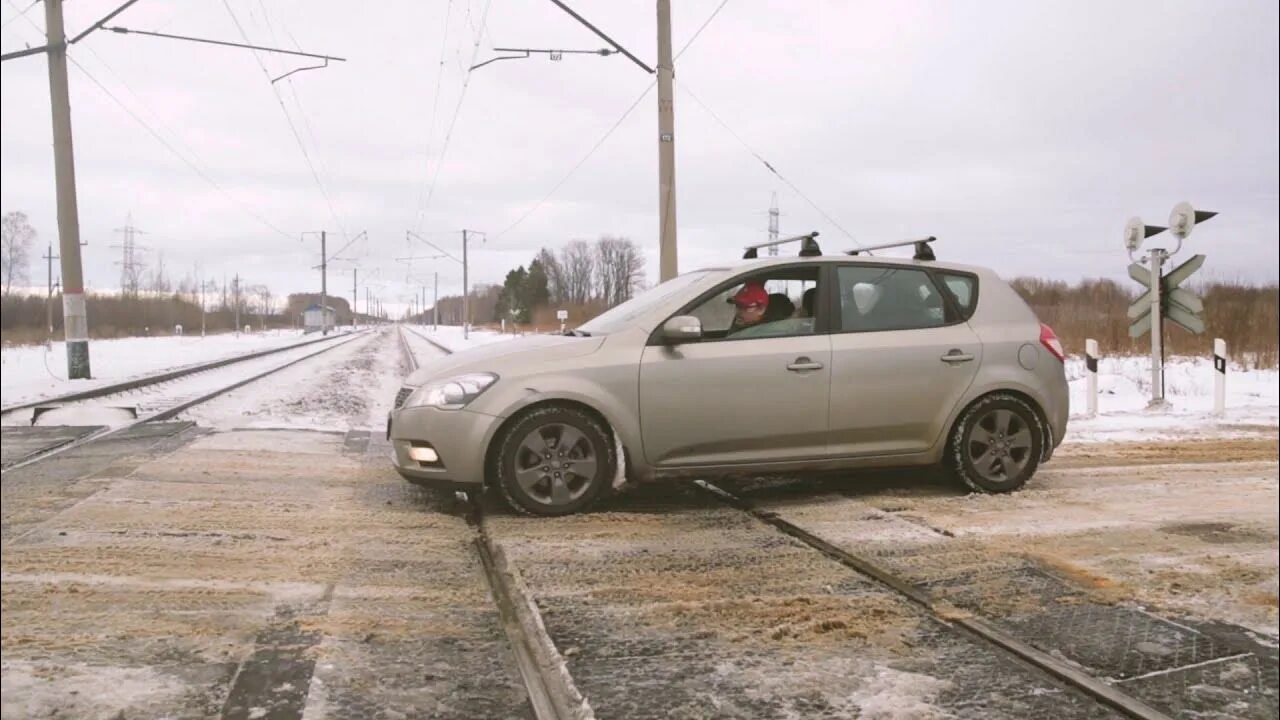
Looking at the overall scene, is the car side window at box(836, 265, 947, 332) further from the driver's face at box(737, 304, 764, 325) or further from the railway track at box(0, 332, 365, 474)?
the railway track at box(0, 332, 365, 474)

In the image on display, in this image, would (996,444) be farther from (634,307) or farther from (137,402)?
(137,402)

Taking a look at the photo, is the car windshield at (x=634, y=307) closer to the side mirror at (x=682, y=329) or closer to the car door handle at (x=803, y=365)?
the side mirror at (x=682, y=329)

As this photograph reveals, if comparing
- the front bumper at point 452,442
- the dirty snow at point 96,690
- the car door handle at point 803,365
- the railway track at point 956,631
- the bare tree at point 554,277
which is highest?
the bare tree at point 554,277

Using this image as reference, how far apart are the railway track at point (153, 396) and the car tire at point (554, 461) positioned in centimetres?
184

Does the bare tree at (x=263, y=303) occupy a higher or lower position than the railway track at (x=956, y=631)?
higher

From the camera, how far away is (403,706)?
2408 mm

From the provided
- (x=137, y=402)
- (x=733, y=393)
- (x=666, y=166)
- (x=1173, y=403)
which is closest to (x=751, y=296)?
(x=733, y=393)

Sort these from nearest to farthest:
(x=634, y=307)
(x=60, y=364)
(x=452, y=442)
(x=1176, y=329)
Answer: (x=60, y=364) < (x=452, y=442) < (x=634, y=307) < (x=1176, y=329)

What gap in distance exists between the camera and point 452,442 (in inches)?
188

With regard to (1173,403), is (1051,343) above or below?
above

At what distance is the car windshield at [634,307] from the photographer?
5.32m

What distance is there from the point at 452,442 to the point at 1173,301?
36.0 feet

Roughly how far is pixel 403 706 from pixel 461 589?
3.74 feet

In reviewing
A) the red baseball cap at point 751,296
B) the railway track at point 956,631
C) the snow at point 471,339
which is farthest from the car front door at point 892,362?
the snow at point 471,339
